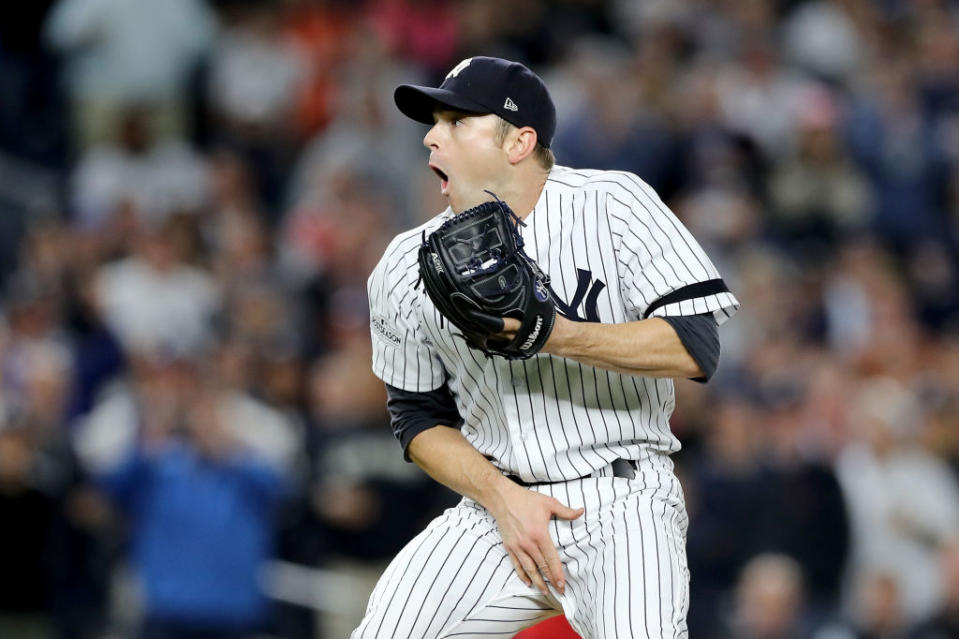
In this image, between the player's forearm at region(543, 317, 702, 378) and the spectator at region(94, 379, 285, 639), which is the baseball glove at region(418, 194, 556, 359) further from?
the spectator at region(94, 379, 285, 639)

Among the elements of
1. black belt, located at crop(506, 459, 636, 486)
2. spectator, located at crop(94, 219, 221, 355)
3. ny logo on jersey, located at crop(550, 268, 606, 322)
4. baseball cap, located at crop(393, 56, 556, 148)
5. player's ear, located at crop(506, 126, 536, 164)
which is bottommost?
black belt, located at crop(506, 459, 636, 486)

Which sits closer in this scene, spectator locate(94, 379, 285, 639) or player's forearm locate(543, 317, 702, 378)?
player's forearm locate(543, 317, 702, 378)

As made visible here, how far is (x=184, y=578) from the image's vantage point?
728cm

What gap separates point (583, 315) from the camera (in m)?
3.78

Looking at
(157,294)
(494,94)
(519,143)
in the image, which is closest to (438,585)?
(519,143)

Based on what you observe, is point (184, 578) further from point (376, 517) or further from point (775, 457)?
point (775, 457)

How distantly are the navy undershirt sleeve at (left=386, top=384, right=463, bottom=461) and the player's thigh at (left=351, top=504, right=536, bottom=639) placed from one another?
0.97 ft

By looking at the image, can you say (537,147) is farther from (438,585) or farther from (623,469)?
(438,585)

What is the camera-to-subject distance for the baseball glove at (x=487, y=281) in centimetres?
342

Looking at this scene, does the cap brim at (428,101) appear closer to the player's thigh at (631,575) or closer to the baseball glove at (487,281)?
the baseball glove at (487,281)

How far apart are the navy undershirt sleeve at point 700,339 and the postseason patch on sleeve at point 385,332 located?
29.1 inches

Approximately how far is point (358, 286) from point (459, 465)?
5.20 metres

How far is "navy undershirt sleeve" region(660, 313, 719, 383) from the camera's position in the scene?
3.57 metres

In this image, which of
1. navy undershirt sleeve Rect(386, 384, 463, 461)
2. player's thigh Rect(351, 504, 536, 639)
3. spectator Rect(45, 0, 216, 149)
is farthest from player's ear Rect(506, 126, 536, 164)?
spectator Rect(45, 0, 216, 149)
